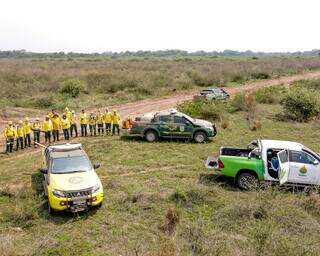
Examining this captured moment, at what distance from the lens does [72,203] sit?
10594mm

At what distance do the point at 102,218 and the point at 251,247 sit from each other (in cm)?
431

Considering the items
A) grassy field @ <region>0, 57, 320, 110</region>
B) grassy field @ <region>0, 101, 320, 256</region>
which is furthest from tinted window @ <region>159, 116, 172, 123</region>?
grassy field @ <region>0, 57, 320, 110</region>

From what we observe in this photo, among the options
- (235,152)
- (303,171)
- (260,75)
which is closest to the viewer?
(303,171)

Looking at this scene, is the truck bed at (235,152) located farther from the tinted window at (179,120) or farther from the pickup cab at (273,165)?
the tinted window at (179,120)

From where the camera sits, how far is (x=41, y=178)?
1406 centimetres

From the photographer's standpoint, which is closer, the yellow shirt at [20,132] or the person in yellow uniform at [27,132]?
the yellow shirt at [20,132]

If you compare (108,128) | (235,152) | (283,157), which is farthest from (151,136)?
(283,157)

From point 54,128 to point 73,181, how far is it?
906 centimetres

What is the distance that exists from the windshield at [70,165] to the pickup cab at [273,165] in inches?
182

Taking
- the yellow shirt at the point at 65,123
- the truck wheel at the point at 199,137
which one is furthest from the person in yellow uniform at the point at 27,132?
the truck wheel at the point at 199,137

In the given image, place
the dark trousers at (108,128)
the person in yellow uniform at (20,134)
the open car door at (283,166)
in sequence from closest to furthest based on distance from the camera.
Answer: the open car door at (283,166) < the person in yellow uniform at (20,134) < the dark trousers at (108,128)

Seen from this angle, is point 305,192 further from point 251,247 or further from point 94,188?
point 94,188

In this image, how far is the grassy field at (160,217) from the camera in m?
8.45

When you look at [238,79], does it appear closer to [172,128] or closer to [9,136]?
[172,128]
